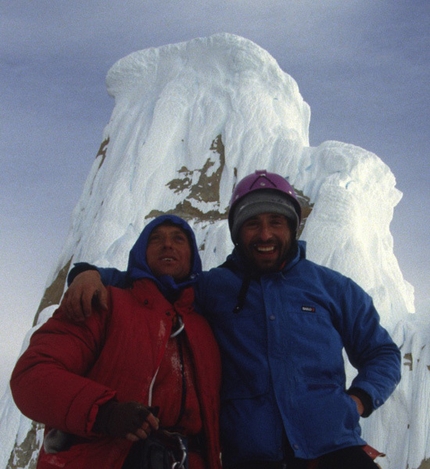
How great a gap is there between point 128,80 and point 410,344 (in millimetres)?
7143

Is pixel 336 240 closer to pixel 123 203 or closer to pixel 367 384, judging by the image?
pixel 123 203

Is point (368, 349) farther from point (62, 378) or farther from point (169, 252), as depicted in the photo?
point (62, 378)

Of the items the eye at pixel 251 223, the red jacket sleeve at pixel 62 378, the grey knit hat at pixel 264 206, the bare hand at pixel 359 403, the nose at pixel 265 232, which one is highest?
the grey knit hat at pixel 264 206

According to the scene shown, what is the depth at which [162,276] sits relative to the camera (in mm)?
2098

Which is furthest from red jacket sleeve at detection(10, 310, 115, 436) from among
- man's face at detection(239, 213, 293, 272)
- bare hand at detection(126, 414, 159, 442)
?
man's face at detection(239, 213, 293, 272)

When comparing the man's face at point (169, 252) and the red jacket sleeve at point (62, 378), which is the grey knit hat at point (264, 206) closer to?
the man's face at point (169, 252)

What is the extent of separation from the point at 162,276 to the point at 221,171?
21.9ft

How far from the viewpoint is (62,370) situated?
1654 millimetres

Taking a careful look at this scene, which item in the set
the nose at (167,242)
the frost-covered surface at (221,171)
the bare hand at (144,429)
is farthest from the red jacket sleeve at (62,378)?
the frost-covered surface at (221,171)

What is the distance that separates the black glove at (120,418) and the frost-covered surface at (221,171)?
4.61 m

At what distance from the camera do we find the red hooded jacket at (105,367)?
1590 mm

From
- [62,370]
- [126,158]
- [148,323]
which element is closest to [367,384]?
[148,323]

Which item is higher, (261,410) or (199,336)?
(199,336)

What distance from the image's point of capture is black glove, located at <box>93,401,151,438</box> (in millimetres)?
1512
